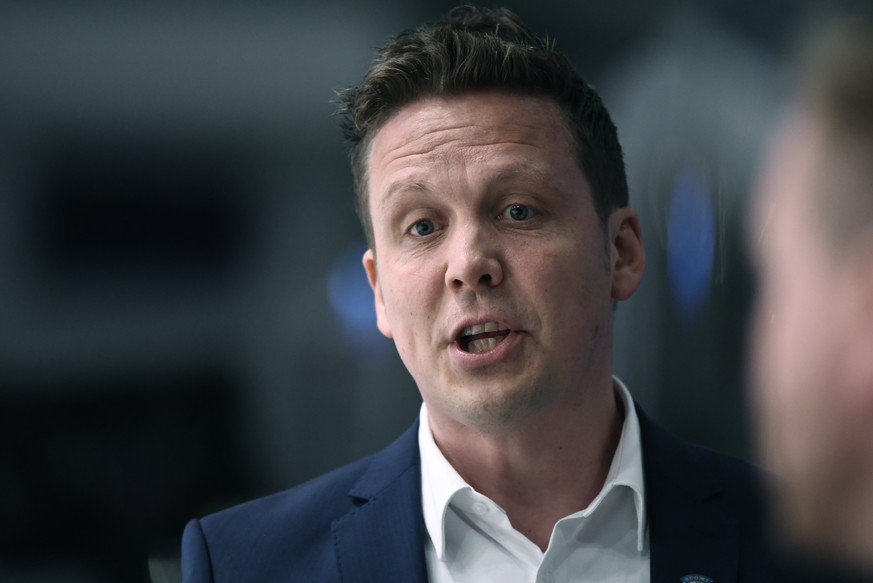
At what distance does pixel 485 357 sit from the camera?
203cm

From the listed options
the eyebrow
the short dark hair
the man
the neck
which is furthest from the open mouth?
the man

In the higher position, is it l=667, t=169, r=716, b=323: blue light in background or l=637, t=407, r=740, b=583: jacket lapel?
l=667, t=169, r=716, b=323: blue light in background

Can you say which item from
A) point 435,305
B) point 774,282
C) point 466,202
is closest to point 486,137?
point 466,202

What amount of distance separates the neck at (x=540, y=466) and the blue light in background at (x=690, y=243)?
0.43 metres

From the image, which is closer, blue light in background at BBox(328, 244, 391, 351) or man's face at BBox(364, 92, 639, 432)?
man's face at BBox(364, 92, 639, 432)

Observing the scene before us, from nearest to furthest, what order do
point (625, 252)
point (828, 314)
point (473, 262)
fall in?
point (828, 314)
point (473, 262)
point (625, 252)

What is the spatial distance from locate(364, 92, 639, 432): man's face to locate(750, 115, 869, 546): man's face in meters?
1.31

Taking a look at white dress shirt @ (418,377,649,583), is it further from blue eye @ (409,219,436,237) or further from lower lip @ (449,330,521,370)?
blue eye @ (409,219,436,237)

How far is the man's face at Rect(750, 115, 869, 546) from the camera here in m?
0.65

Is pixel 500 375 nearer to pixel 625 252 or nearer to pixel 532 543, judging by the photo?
pixel 532 543

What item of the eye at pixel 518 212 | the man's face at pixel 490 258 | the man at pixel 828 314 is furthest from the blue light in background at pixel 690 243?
the man at pixel 828 314

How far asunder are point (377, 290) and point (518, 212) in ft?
1.49

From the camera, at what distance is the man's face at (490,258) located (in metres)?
2.04

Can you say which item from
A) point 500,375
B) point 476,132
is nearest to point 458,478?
point 500,375
